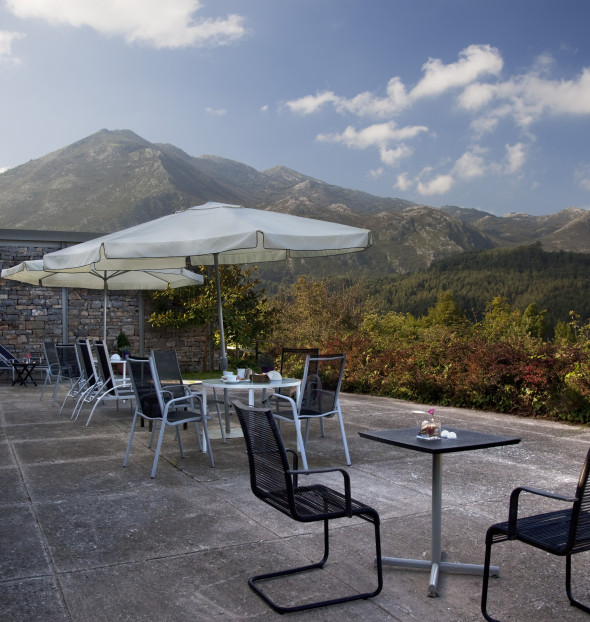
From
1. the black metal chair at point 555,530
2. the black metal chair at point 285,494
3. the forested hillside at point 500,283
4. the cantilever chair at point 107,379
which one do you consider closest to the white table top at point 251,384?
the cantilever chair at point 107,379

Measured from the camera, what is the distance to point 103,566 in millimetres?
3000

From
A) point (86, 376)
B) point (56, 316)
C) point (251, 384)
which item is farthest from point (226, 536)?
point (56, 316)

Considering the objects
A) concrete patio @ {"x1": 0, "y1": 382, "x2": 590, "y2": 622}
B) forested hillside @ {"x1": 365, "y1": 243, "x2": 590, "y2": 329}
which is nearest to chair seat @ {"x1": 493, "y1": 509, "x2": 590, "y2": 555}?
concrete patio @ {"x1": 0, "y1": 382, "x2": 590, "y2": 622}

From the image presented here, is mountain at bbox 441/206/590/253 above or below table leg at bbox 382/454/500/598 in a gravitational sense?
above

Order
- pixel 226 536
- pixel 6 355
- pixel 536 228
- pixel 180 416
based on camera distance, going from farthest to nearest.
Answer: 1. pixel 536 228
2. pixel 6 355
3. pixel 180 416
4. pixel 226 536

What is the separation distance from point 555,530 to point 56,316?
12997 mm

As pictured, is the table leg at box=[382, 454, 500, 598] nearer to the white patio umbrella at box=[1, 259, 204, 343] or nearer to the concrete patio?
the concrete patio

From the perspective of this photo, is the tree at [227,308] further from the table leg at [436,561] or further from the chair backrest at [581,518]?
the chair backrest at [581,518]

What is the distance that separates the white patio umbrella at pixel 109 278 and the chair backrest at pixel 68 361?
0.90 metres

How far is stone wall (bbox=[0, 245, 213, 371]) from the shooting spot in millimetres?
13555

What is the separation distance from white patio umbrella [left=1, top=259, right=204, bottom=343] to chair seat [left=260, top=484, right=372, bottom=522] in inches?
278

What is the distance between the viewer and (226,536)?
3.40 metres

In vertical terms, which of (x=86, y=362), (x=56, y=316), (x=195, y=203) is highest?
(x=195, y=203)

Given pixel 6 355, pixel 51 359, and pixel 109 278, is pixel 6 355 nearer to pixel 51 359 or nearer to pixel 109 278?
pixel 51 359
